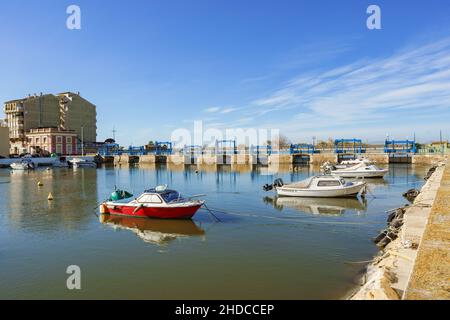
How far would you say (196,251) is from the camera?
15656mm

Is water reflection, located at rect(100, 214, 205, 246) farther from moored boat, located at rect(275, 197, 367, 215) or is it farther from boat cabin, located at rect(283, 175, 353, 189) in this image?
boat cabin, located at rect(283, 175, 353, 189)

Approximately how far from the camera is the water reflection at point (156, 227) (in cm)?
1835

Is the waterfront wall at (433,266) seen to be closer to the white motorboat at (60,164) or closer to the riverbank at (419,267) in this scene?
the riverbank at (419,267)

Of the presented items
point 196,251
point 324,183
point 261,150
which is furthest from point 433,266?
point 261,150

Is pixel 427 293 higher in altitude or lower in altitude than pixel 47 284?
higher

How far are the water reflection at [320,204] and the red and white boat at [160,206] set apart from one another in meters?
7.69

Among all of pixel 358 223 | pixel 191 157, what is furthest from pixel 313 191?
pixel 191 157

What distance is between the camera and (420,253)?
7.07 meters

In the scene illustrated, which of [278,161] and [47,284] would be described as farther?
[278,161]

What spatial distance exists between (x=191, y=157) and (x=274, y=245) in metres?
75.3
